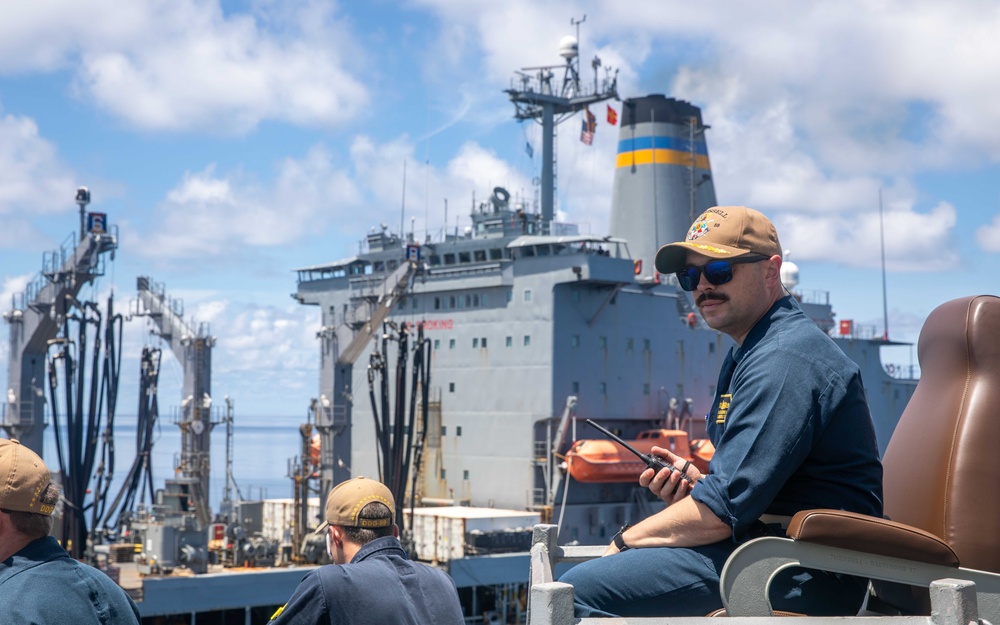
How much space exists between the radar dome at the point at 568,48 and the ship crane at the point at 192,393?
14452mm

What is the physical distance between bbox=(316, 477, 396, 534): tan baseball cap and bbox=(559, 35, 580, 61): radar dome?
3047 cm

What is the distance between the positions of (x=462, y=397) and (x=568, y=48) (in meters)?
12.1

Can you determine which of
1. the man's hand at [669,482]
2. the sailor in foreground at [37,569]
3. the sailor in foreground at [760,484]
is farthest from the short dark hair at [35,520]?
the man's hand at [669,482]

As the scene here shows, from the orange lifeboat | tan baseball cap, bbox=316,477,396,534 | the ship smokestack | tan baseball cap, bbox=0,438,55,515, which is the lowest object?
the orange lifeboat

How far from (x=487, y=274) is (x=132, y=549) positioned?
11371mm

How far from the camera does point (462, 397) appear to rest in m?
28.5

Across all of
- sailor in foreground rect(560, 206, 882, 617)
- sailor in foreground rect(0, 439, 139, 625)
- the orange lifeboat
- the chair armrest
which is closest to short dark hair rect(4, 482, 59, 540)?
sailor in foreground rect(0, 439, 139, 625)

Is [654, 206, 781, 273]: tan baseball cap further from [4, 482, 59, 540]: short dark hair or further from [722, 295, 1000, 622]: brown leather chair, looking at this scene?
[4, 482, 59, 540]: short dark hair

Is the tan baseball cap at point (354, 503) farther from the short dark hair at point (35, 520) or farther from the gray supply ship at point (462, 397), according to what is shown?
the gray supply ship at point (462, 397)

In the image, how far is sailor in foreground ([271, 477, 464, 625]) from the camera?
10.7ft

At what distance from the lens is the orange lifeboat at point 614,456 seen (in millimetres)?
25625

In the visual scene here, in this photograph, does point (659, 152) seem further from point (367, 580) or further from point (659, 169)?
point (367, 580)

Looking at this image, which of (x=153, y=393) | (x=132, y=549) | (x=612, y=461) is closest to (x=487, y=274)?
(x=612, y=461)

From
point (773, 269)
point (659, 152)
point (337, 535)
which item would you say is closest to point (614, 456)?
point (659, 152)
